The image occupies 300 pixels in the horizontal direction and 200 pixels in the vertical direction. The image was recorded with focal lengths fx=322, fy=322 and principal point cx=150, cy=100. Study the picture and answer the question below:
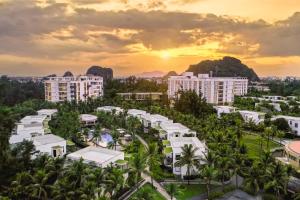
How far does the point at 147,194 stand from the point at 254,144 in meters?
33.3

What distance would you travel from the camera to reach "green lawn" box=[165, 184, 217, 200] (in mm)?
33750

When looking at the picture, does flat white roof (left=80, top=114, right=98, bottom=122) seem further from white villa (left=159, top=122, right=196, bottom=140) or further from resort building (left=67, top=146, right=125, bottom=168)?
resort building (left=67, top=146, right=125, bottom=168)

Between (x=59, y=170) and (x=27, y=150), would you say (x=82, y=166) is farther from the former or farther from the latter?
(x=27, y=150)

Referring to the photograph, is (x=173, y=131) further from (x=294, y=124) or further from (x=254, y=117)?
(x=294, y=124)

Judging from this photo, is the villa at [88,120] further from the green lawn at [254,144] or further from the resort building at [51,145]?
the green lawn at [254,144]

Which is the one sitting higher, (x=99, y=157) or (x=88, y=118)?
(x=88, y=118)

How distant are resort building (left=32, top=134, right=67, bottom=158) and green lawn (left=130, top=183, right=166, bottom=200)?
47.9ft

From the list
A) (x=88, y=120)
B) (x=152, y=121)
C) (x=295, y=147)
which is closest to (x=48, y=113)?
(x=88, y=120)

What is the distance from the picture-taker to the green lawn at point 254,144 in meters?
50.5

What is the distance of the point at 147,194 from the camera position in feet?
92.9

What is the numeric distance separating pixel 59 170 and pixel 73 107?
1960 inches

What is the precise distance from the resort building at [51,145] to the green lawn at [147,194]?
14605 mm

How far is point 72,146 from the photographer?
48844 mm

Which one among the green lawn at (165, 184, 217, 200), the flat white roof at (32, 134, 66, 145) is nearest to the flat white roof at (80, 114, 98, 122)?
the flat white roof at (32, 134, 66, 145)
